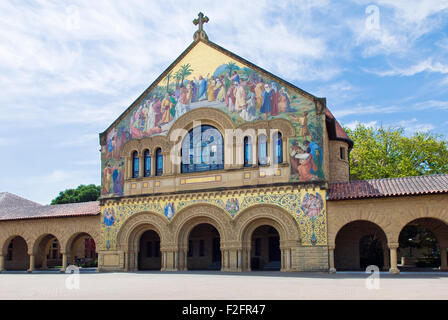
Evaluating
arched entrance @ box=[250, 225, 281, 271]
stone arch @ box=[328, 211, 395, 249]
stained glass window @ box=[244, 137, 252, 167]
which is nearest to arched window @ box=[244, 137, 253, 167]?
stained glass window @ box=[244, 137, 252, 167]

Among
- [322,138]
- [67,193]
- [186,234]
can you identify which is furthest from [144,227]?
[67,193]

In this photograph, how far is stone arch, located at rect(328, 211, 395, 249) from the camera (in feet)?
77.6

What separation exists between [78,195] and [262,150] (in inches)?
1669

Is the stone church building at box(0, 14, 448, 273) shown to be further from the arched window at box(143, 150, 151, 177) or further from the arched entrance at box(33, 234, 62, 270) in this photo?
the arched entrance at box(33, 234, 62, 270)

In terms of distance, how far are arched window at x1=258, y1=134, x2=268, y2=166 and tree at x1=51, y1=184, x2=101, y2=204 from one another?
41.4 m

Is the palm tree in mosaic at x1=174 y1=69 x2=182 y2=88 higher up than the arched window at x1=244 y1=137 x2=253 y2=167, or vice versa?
the palm tree in mosaic at x1=174 y1=69 x2=182 y2=88

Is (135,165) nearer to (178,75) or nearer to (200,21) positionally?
(178,75)

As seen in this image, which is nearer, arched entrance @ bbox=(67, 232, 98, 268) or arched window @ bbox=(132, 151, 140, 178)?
arched window @ bbox=(132, 151, 140, 178)

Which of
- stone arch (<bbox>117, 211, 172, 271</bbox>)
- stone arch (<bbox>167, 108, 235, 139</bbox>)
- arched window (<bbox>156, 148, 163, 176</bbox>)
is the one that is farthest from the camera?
arched window (<bbox>156, 148, 163, 176</bbox>)

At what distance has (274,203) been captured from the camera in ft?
84.5

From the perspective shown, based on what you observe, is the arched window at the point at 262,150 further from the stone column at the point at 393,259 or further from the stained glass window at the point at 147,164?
the stone column at the point at 393,259

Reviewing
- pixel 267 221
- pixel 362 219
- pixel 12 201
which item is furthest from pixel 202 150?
pixel 12 201

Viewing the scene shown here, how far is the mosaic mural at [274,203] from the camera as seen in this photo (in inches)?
978

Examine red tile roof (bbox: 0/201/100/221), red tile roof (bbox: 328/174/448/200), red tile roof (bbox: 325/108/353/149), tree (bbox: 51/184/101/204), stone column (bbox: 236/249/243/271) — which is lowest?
stone column (bbox: 236/249/243/271)
